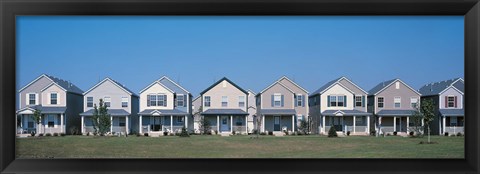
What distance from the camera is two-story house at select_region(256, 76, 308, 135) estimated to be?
11.1 meters

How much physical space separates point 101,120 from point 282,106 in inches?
183

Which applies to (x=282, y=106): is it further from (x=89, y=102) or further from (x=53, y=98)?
(x=53, y=98)

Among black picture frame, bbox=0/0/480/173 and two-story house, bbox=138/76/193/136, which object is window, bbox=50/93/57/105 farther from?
black picture frame, bbox=0/0/480/173

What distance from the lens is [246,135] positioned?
32.6 ft

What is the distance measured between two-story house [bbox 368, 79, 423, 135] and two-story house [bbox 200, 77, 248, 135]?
3241mm

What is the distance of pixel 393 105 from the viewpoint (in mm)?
11805

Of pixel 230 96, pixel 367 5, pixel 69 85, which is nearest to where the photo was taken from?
pixel 367 5

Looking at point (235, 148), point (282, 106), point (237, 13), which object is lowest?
point (235, 148)

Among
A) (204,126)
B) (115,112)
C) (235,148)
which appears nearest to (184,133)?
(204,126)

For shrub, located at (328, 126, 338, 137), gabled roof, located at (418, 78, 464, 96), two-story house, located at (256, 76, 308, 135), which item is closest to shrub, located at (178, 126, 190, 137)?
two-story house, located at (256, 76, 308, 135)
